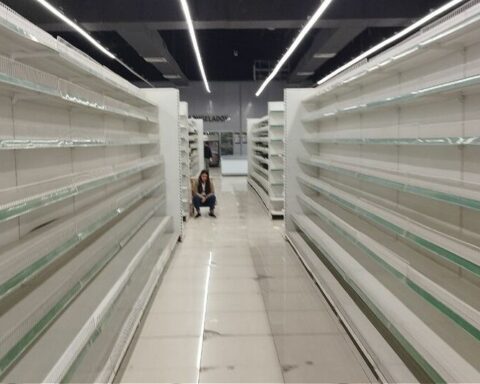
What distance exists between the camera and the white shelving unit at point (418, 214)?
2.42 meters

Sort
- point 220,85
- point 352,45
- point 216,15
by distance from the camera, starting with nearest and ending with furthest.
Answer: point 216,15 → point 352,45 → point 220,85

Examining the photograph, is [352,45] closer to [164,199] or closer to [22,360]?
[164,199]

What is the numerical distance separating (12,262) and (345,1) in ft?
27.2

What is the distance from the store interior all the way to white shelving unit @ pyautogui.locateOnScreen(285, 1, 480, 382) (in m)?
0.02

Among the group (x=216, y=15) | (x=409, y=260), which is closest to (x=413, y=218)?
(x=409, y=260)

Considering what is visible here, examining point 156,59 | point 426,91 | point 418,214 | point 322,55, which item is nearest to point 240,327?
point 418,214

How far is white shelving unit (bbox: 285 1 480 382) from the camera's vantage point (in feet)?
7.94

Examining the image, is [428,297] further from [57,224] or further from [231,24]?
[231,24]

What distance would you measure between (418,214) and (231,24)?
6.66 m

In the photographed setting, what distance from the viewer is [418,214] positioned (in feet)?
11.3

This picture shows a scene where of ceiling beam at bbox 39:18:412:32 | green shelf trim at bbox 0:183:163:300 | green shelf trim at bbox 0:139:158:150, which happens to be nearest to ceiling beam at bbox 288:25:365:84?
ceiling beam at bbox 39:18:412:32

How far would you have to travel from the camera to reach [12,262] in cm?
216

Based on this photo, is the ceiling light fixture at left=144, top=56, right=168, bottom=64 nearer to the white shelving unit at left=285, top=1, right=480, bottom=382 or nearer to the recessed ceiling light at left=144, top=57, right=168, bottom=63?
the recessed ceiling light at left=144, top=57, right=168, bottom=63

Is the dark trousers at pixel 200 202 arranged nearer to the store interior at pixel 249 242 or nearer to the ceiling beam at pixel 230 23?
the store interior at pixel 249 242
